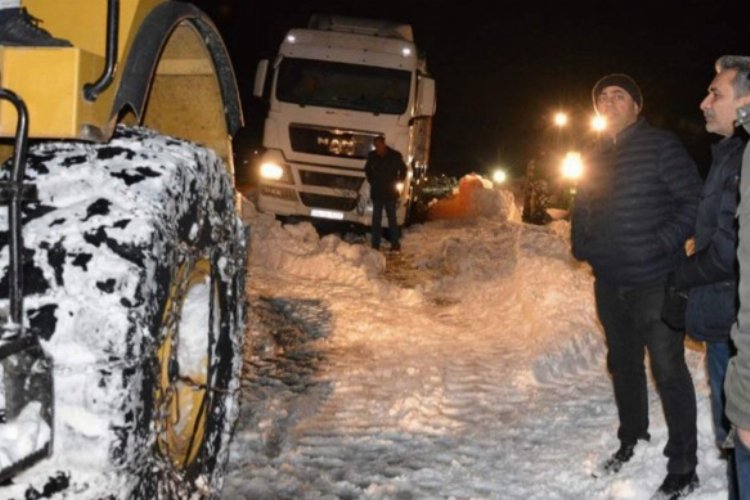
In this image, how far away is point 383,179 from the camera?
13.9m

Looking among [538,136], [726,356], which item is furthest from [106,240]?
[538,136]

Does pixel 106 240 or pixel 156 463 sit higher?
pixel 106 240

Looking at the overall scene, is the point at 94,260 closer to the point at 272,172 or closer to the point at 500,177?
the point at 272,172

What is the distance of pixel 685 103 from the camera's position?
119 ft

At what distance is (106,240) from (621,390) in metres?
3.16

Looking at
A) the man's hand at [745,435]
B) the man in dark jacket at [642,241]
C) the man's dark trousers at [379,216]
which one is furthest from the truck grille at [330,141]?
the man's hand at [745,435]

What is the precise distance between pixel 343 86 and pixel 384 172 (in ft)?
5.19

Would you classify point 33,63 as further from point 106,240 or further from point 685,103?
point 685,103

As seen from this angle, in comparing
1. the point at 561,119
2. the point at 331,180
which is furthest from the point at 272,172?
the point at 561,119

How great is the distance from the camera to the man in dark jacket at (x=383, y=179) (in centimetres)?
1382

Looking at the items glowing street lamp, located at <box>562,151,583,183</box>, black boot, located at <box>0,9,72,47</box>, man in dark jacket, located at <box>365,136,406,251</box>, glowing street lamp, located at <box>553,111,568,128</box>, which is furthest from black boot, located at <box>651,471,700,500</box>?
glowing street lamp, located at <box>553,111,568,128</box>

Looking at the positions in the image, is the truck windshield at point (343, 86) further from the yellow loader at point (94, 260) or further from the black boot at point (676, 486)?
the yellow loader at point (94, 260)

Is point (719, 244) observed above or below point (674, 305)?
above

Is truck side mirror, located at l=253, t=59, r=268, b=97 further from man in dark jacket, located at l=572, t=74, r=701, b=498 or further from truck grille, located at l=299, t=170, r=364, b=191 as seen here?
man in dark jacket, located at l=572, t=74, r=701, b=498
